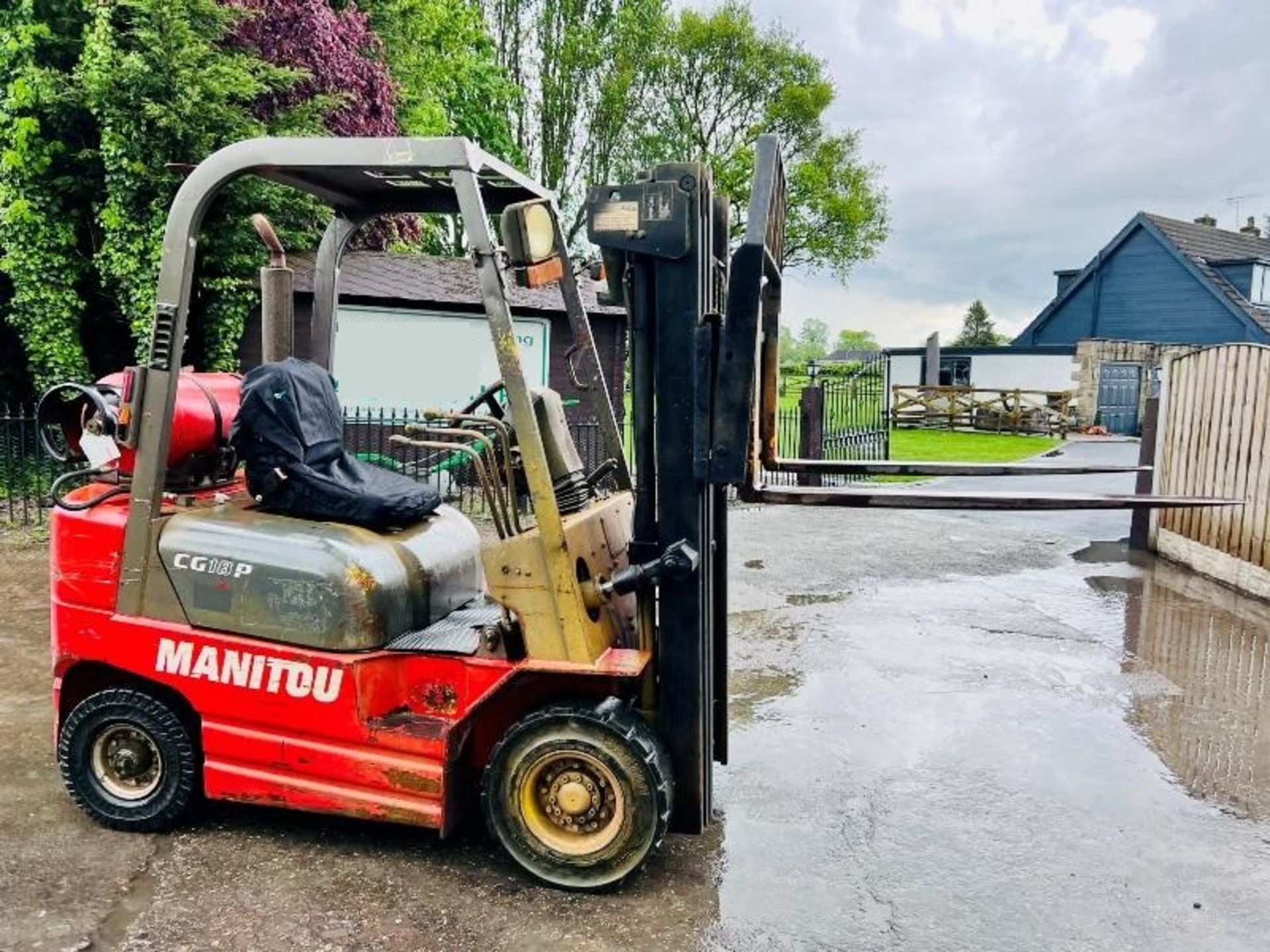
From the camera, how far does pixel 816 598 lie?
855 centimetres

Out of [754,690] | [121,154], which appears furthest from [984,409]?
[754,690]

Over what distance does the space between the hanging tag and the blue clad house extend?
116 ft

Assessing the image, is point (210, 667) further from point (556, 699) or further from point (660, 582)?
point (660, 582)

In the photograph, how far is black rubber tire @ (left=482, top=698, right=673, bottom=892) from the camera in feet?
11.5

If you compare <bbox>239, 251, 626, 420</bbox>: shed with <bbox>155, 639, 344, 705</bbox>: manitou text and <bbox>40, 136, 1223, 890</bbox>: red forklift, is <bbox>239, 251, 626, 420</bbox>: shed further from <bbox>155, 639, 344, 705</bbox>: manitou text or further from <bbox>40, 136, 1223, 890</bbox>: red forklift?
<bbox>155, 639, 344, 705</bbox>: manitou text

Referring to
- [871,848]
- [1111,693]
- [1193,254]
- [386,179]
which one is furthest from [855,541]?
[1193,254]

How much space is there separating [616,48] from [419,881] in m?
31.8

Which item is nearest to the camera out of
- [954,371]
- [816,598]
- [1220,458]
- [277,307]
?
[277,307]

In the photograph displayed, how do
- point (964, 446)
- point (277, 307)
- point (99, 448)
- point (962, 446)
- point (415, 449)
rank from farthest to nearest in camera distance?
point (964, 446), point (962, 446), point (415, 449), point (277, 307), point (99, 448)

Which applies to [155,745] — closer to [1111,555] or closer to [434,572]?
[434,572]

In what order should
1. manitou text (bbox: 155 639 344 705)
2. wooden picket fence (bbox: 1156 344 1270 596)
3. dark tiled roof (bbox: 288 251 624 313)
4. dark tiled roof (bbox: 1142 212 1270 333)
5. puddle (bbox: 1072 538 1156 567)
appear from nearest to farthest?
manitou text (bbox: 155 639 344 705) → wooden picket fence (bbox: 1156 344 1270 596) → puddle (bbox: 1072 538 1156 567) → dark tiled roof (bbox: 288 251 624 313) → dark tiled roof (bbox: 1142 212 1270 333)

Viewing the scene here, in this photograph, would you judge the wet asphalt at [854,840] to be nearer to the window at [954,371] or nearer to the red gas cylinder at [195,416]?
the red gas cylinder at [195,416]

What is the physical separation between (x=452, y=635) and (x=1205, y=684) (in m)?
5.16

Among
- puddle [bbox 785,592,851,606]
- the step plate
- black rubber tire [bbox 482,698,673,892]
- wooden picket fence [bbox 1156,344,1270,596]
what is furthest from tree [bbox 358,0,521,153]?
black rubber tire [bbox 482,698,673,892]
